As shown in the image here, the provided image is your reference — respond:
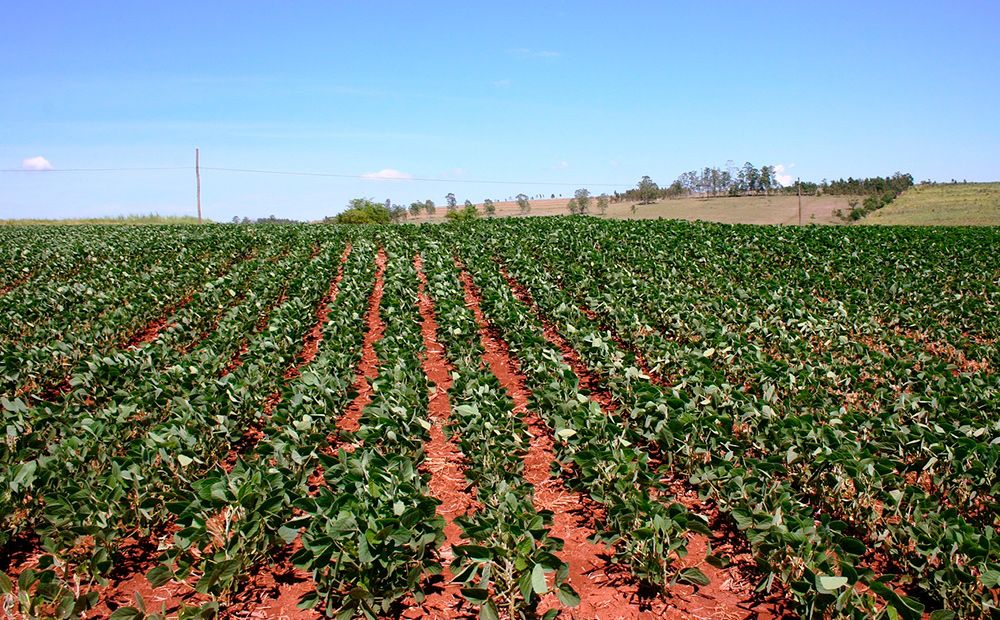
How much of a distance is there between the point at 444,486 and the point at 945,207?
7625 centimetres

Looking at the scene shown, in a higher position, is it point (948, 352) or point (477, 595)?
point (948, 352)

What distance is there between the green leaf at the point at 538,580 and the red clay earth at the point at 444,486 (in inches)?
20.8

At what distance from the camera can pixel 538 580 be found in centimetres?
351

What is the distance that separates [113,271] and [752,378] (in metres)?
18.7

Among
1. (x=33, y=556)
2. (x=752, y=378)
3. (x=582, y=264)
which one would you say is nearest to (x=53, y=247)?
(x=582, y=264)

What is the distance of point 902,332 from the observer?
40.1 ft

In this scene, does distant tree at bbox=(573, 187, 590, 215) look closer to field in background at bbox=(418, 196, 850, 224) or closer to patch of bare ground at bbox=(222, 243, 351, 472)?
field in background at bbox=(418, 196, 850, 224)

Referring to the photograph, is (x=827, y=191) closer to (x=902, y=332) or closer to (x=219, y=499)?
(x=902, y=332)

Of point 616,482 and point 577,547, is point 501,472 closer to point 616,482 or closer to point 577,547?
point 577,547

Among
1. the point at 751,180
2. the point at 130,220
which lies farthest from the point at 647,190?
the point at 130,220

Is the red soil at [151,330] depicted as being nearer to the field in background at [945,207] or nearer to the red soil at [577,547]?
the red soil at [577,547]

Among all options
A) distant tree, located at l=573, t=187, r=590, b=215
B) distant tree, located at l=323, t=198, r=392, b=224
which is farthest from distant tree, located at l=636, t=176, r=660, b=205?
distant tree, located at l=323, t=198, r=392, b=224

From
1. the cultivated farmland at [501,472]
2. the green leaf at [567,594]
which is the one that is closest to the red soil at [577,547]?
the cultivated farmland at [501,472]

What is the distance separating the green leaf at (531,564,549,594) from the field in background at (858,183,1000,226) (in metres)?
63.5
